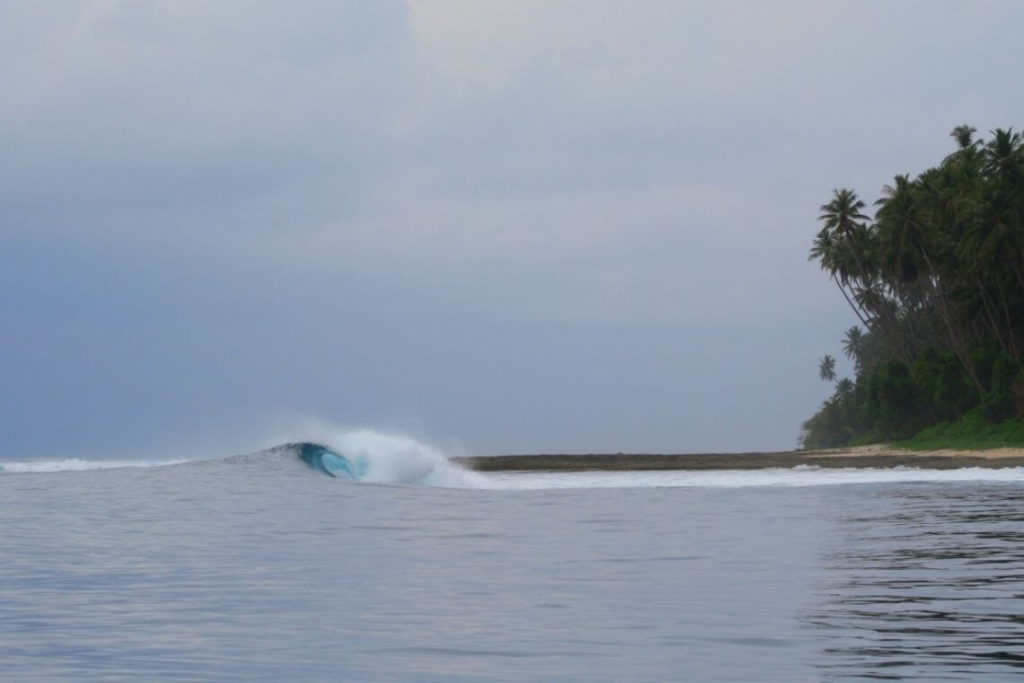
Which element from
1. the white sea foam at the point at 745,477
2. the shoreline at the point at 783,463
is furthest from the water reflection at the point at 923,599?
the shoreline at the point at 783,463

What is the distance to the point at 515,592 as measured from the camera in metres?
11.6

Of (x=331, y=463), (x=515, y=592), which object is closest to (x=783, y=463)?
(x=331, y=463)

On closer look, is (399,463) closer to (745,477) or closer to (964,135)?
(745,477)

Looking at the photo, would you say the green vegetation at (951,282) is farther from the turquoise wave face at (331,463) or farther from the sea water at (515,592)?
the sea water at (515,592)

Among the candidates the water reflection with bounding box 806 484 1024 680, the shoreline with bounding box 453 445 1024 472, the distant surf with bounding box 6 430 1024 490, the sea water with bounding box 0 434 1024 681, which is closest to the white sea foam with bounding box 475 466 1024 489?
the distant surf with bounding box 6 430 1024 490

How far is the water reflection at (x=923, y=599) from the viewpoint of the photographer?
780 cm

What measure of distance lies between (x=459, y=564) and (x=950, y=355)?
217ft

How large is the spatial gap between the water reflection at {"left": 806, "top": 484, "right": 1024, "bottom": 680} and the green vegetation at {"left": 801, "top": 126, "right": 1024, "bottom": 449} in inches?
1778

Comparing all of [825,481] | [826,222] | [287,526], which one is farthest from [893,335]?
[287,526]

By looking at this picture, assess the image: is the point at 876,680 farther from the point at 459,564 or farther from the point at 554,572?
the point at 459,564

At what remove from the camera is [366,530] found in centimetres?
1894

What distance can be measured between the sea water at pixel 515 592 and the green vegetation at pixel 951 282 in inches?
1630

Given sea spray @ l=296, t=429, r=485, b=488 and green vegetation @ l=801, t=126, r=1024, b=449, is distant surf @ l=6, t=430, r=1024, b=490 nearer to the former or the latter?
sea spray @ l=296, t=429, r=485, b=488

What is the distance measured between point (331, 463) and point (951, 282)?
144 feet
